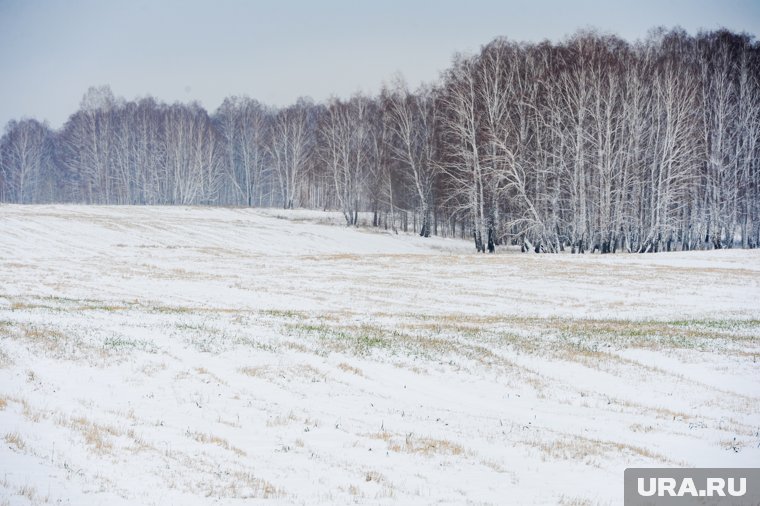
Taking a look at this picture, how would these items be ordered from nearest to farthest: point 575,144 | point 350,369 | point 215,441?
point 215,441 < point 350,369 < point 575,144

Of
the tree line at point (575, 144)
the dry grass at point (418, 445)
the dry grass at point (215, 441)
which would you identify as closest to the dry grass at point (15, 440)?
→ the dry grass at point (215, 441)

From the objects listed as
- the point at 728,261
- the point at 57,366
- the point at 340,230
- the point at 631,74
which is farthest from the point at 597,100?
the point at 57,366

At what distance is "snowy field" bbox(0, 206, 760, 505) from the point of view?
29.4 feet

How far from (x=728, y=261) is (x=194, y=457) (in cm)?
4427

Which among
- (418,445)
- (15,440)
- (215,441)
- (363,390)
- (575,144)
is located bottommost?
(363,390)

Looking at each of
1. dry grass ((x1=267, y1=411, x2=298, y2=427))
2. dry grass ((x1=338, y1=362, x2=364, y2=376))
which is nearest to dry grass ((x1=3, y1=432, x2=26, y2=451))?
dry grass ((x1=267, y1=411, x2=298, y2=427))

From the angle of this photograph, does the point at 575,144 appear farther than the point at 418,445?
Yes

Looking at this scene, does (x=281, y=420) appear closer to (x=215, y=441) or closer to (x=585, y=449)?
(x=215, y=441)

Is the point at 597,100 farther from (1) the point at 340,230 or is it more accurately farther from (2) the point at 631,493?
(2) the point at 631,493

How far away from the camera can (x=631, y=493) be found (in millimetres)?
8992

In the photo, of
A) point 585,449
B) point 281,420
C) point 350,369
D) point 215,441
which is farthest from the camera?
point 350,369

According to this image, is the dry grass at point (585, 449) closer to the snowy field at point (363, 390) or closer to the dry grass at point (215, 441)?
the snowy field at point (363, 390)

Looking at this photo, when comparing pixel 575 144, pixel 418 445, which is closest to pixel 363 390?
pixel 418 445

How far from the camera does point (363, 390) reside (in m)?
14.5
